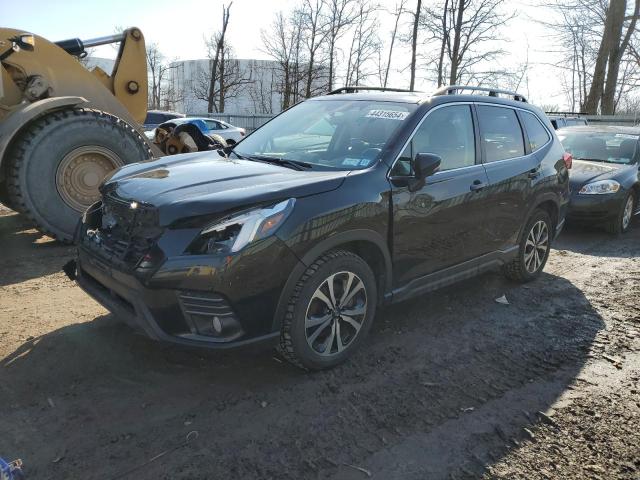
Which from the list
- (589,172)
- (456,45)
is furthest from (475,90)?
(456,45)

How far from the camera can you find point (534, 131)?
16.9ft

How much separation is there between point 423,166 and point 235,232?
143cm

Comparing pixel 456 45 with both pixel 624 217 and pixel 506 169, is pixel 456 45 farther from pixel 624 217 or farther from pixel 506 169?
pixel 506 169

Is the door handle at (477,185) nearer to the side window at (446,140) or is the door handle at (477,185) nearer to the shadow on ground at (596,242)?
the side window at (446,140)

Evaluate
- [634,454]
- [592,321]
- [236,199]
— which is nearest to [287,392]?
[236,199]

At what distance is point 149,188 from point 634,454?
3.18m

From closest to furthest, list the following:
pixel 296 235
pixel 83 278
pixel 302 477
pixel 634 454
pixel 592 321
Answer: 1. pixel 302 477
2. pixel 634 454
3. pixel 296 235
4. pixel 83 278
5. pixel 592 321

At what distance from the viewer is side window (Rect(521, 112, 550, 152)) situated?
5.05m

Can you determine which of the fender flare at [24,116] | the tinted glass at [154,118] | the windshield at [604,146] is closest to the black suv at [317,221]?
the fender flare at [24,116]

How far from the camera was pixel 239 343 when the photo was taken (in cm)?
284

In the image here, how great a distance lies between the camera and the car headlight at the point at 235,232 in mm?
2783

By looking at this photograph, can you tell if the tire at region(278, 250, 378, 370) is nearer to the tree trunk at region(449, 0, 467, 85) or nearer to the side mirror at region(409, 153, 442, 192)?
the side mirror at region(409, 153, 442, 192)

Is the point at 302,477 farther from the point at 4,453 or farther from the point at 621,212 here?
the point at 621,212

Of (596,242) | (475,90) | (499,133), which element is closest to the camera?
(475,90)
